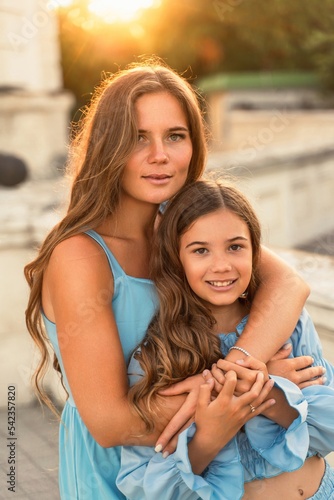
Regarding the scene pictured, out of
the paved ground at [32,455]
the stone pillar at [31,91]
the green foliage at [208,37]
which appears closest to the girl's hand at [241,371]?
the paved ground at [32,455]

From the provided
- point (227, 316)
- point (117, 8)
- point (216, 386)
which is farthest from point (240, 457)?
point (117, 8)

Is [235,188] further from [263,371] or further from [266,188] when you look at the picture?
[266,188]

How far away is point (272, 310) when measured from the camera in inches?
82.0

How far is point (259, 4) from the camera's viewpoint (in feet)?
61.4

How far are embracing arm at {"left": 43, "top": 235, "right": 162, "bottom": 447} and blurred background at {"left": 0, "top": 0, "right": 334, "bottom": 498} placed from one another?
686 mm

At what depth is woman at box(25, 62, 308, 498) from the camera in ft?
6.12

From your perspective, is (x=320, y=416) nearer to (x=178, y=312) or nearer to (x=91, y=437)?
(x=178, y=312)

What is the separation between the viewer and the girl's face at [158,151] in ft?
6.67

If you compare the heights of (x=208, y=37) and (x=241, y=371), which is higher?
(x=208, y=37)

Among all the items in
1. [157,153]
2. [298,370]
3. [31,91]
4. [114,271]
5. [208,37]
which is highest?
[208,37]

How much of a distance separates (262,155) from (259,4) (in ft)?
43.0

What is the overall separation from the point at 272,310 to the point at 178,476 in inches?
21.6

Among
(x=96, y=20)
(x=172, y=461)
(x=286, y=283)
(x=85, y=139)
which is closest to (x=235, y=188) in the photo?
(x=286, y=283)

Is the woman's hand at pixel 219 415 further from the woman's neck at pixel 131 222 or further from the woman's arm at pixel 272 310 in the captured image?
the woman's neck at pixel 131 222
